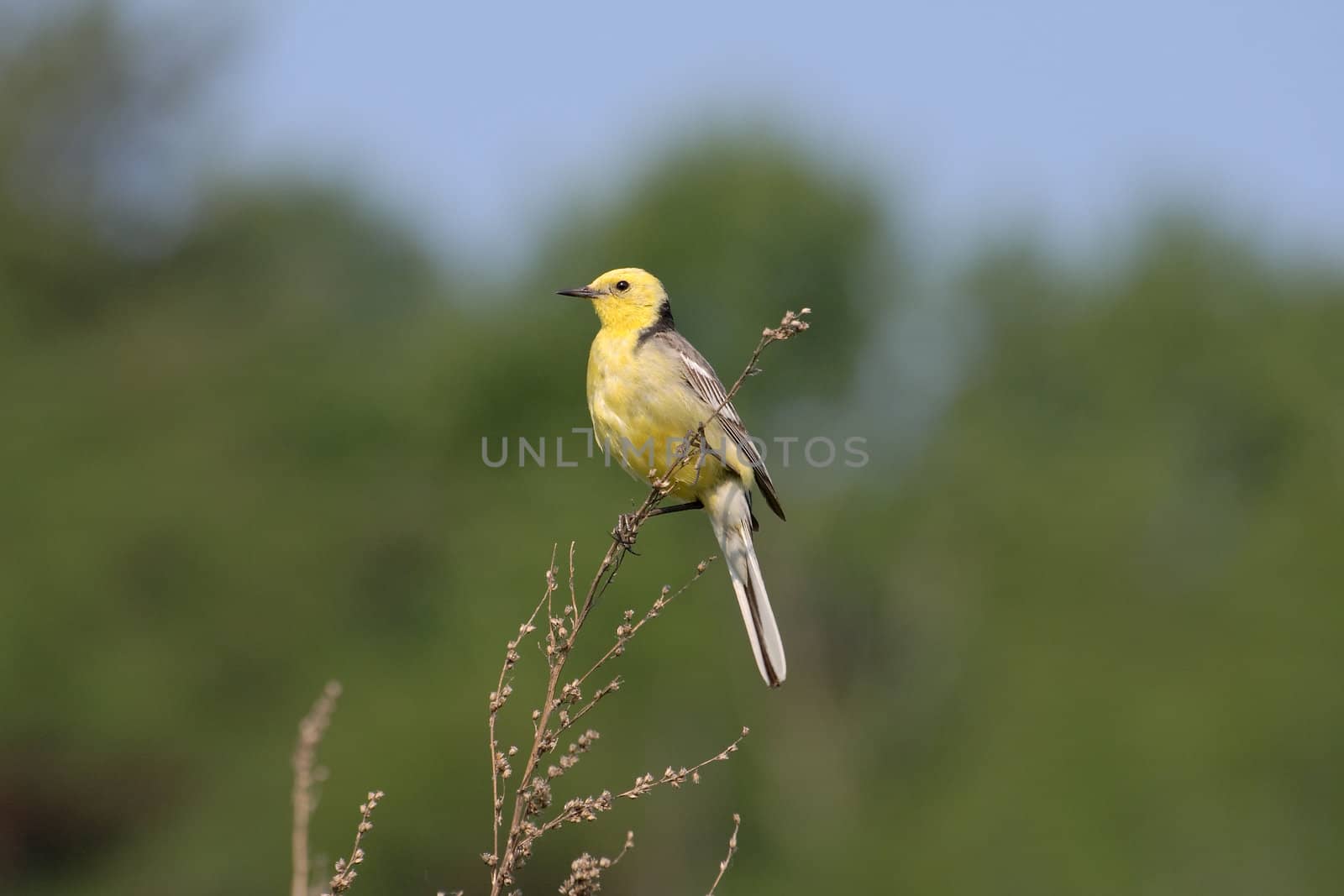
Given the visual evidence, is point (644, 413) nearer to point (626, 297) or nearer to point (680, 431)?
point (680, 431)

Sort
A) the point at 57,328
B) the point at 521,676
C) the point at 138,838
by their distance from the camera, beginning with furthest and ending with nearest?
the point at 57,328 < the point at 138,838 < the point at 521,676

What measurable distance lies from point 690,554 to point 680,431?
21935 mm

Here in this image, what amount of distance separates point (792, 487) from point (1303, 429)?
1227cm

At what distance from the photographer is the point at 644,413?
7.27m

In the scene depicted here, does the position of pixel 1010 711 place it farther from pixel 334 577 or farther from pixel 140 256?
pixel 140 256

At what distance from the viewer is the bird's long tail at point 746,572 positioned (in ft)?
21.6

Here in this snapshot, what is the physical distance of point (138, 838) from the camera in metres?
30.9

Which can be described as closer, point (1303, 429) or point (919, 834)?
point (919, 834)

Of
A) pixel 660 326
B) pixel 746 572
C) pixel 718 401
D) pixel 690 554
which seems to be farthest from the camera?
pixel 690 554

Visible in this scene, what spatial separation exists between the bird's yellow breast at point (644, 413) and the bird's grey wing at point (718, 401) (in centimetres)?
12

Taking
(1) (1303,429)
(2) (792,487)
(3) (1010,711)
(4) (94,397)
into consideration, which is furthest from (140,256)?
(1) (1303,429)

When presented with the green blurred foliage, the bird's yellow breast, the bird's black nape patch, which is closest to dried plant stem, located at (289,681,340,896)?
the bird's yellow breast

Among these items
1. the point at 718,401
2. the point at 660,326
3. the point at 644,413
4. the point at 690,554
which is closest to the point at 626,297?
the point at 660,326

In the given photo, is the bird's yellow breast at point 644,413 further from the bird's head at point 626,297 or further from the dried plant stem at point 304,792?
the dried plant stem at point 304,792
